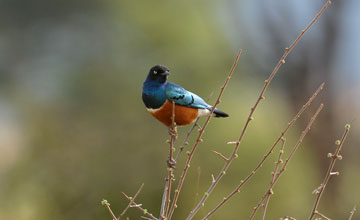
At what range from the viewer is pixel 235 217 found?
23.6ft

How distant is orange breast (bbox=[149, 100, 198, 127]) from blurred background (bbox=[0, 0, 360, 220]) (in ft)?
15.0

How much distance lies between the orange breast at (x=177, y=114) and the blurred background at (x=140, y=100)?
4563 mm

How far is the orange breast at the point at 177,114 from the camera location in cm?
178

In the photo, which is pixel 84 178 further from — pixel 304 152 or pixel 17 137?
pixel 304 152

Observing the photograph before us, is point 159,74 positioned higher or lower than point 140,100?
higher

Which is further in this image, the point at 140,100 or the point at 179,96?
the point at 140,100

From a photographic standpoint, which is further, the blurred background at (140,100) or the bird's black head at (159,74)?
the blurred background at (140,100)

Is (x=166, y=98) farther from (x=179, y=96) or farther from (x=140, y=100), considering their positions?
(x=140, y=100)

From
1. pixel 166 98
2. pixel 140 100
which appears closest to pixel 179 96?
pixel 166 98

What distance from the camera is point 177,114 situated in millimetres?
1847

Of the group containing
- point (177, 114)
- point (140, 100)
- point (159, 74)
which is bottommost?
point (140, 100)

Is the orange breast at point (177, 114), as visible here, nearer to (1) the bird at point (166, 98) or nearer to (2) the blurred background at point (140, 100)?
(1) the bird at point (166, 98)

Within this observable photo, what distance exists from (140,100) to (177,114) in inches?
213

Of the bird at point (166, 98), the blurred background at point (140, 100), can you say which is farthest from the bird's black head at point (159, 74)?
the blurred background at point (140, 100)
